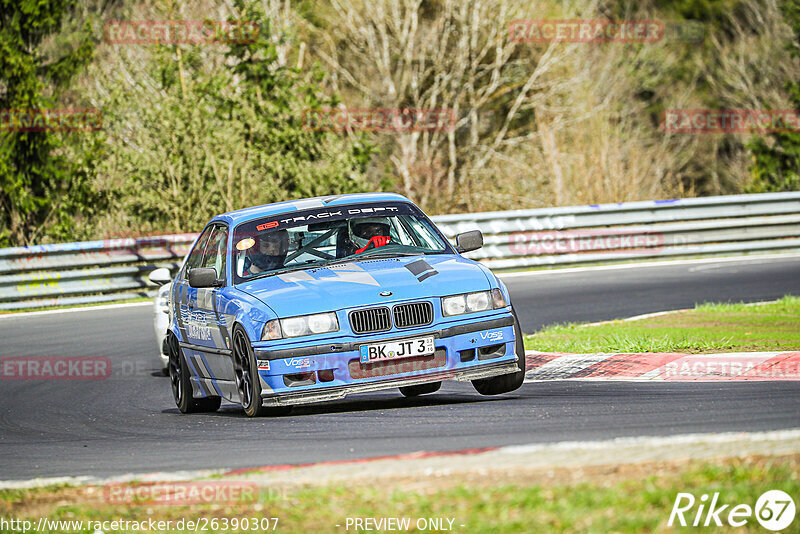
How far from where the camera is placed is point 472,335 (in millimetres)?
8148

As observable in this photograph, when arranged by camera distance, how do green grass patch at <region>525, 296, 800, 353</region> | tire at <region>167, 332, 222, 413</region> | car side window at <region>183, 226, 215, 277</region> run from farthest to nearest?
green grass patch at <region>525, 296, 800, 353</region> → car side window at <region>183, 226, 215, 277</region> → tire at <region>167, 332, 222, 413</region>

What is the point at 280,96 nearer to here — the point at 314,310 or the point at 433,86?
the point at 433,86

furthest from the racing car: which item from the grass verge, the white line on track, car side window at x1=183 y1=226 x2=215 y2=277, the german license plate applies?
the grass verge

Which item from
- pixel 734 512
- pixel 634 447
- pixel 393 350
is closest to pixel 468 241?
pixel 393 350

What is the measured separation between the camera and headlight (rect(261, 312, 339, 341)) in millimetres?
7957

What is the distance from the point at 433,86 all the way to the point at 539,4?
14.6 ft

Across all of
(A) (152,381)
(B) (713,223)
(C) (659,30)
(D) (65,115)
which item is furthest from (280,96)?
(C) (659,30)

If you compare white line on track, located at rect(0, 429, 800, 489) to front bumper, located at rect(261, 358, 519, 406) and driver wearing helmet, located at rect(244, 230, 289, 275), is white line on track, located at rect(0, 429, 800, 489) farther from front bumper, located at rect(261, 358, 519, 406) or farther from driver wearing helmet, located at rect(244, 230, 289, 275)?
driver wearing helmet, located at rect(244, 230, 289, 275)

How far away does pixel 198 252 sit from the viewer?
1031 cm

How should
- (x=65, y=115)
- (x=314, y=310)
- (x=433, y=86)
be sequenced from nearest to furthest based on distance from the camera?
(x=314, y=310)
(x=65, y=115)
(x=433, y=86)

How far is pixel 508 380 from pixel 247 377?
1846 mm

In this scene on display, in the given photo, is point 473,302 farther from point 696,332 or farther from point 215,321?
point 696,332

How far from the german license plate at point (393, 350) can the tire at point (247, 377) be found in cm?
76

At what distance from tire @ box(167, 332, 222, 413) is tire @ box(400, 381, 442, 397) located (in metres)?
1.50
